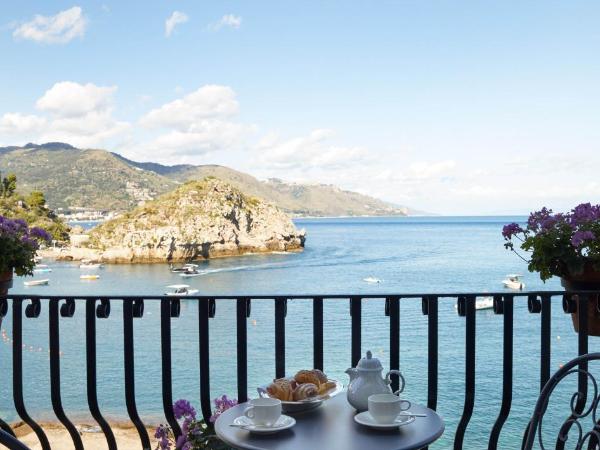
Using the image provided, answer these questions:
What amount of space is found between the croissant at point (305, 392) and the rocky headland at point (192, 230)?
73.0m

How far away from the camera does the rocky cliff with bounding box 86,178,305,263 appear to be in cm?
7375

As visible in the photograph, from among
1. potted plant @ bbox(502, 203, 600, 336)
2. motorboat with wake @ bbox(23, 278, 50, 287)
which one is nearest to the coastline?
motorboat with wake @ bbox(23, 278, 50, 287)

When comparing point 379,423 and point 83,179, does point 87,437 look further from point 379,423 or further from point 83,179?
point 83,179

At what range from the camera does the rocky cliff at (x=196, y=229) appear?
73.8m

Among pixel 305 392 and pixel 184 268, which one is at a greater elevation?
pixel 305 392

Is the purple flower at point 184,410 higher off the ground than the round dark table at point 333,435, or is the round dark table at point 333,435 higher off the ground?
the round dark table at point 333,435

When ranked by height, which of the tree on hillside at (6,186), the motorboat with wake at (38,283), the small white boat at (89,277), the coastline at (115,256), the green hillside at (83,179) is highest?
the green hillside at (83,179)

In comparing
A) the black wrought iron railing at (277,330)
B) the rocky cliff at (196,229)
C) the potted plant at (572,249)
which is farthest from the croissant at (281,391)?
the rocky cliff at (196,229)

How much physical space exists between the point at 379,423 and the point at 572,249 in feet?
5.83

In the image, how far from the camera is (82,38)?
85.1 meters

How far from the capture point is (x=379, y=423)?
203 centimetres

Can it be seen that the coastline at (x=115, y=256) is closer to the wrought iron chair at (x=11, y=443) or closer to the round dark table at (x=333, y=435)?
the round dark table at (x=333, y=435)

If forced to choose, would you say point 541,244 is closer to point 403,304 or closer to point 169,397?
point 169,397

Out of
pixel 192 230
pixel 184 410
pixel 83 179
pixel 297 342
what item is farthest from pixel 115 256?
pixel 184 410
